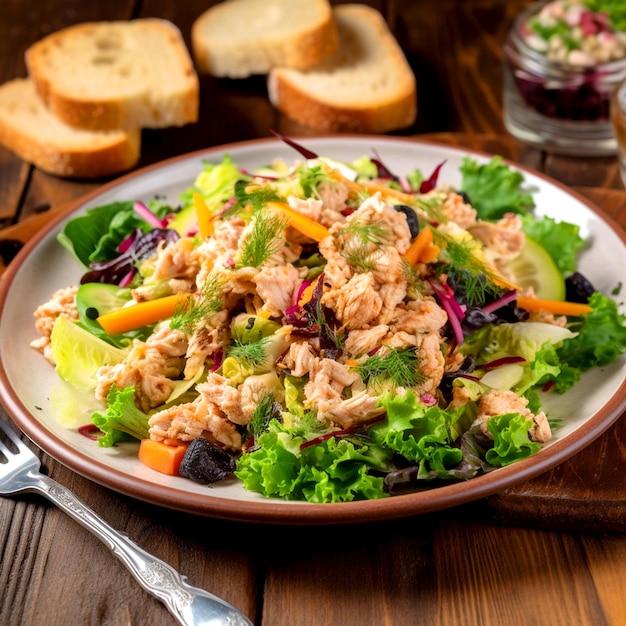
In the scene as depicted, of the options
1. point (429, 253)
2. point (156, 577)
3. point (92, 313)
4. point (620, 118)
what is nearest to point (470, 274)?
point (429, 253)

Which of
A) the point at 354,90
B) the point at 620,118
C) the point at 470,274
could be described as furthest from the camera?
the point at 354,90

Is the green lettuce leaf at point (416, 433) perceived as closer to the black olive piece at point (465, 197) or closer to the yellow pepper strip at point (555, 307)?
the yellow pepper strip at point (555, 307)

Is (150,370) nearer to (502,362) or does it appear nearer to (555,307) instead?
(502,362)

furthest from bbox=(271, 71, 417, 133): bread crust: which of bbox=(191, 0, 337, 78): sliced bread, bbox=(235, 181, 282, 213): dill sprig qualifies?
bbox=(235, 181, 282, 213): dill sprig

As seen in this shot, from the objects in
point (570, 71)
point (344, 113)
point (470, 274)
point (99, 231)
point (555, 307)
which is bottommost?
point (344, 113)

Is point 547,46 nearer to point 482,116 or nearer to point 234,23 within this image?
point 482,116

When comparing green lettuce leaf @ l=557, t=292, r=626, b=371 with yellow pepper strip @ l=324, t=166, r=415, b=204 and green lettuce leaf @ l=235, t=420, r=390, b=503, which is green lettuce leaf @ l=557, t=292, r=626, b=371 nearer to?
yellow pepper strip @ l=324, t=166, r=415, b=204

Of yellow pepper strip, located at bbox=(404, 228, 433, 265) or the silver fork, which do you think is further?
yellow pepper strip, located at bbox=(404, 228, 433, 265)
